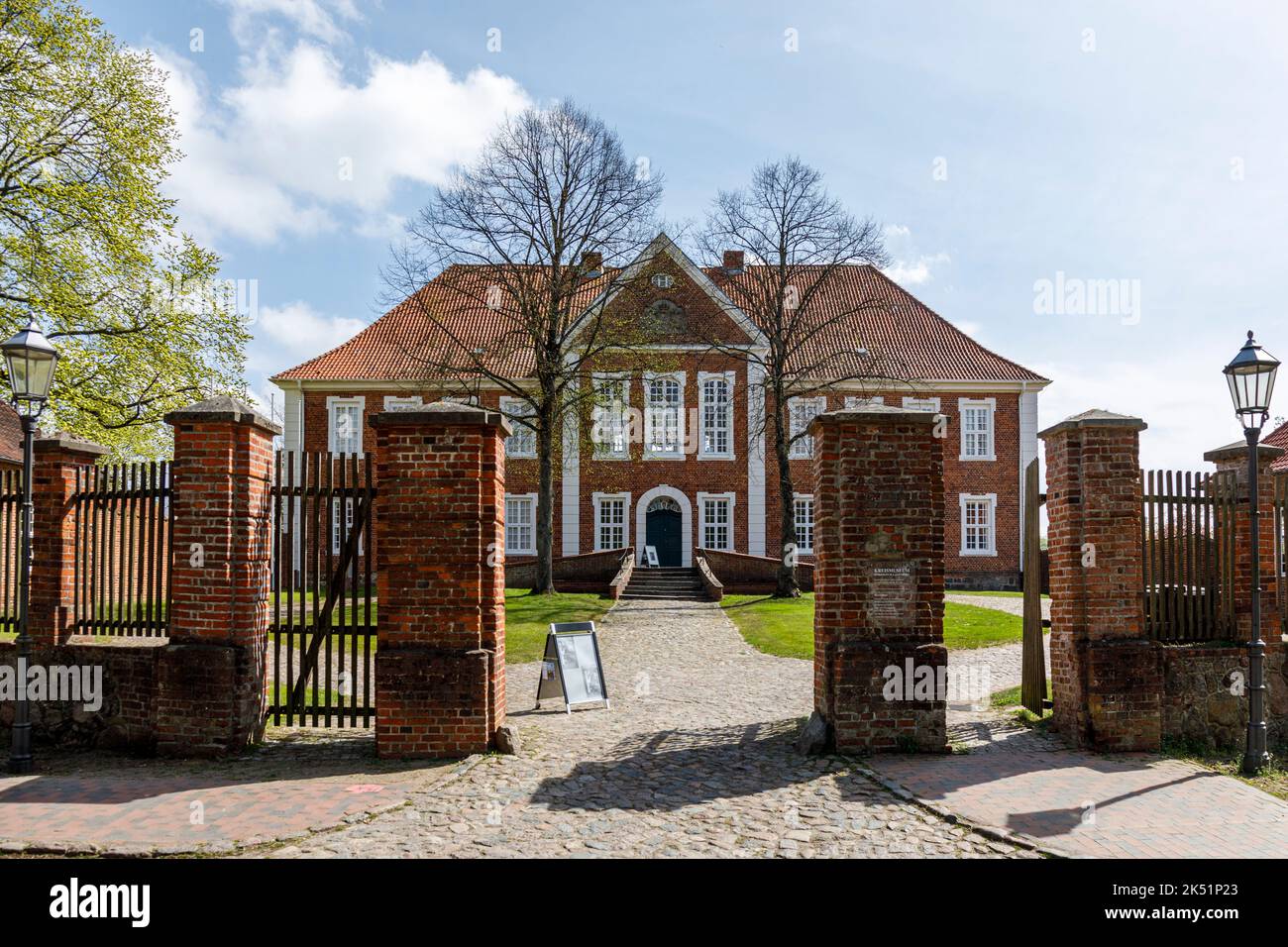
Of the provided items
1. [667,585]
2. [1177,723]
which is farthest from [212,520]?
[667,585]

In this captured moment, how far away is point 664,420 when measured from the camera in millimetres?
30719

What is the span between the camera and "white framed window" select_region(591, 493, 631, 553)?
30.4 m

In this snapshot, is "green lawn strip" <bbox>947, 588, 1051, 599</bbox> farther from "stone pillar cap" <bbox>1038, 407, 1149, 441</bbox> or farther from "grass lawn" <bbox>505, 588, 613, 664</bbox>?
"stone pillar cap" <bbox>1038, 407, 1149, 441</bbox>

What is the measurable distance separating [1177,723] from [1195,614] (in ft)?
3.64

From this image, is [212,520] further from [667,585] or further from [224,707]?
[667,585]

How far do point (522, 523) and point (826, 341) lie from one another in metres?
13.1

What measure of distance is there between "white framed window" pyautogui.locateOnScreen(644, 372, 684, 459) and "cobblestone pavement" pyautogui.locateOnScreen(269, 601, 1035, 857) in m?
20.5

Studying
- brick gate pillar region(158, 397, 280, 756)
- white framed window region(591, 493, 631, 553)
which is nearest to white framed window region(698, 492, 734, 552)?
white framed window region(591, 493, 631, 553)

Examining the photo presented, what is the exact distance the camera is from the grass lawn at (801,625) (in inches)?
602

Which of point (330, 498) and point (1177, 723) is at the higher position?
point (330, 498)

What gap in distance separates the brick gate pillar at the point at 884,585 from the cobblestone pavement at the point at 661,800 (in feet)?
2.03

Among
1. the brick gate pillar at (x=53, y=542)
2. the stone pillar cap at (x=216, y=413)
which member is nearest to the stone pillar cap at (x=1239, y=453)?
the stone pillar cap at (x=216, y=413)
